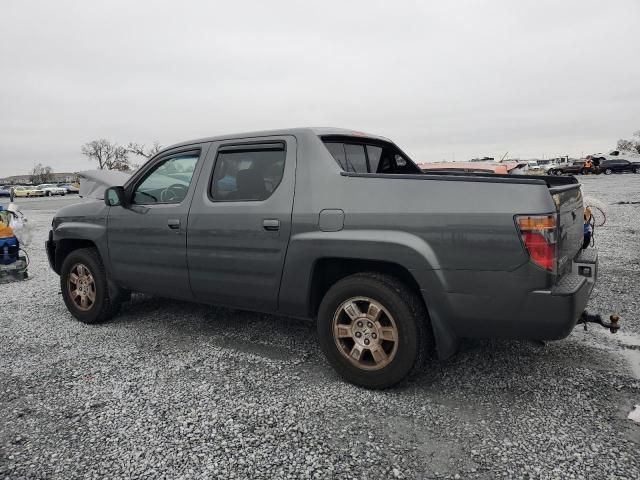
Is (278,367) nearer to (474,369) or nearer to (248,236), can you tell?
(248,236)

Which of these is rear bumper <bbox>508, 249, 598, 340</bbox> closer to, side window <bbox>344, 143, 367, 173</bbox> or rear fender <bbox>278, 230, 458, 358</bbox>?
rear fender <bbox>278, 230, 458, 358</bbox>

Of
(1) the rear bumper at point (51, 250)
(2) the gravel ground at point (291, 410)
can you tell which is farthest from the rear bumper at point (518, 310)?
(1) the rear bumper at point (51, 250)

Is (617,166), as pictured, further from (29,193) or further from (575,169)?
(29,193)

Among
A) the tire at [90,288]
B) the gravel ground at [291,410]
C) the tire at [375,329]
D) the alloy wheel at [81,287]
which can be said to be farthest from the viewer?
the alloy wheel at [81,287]

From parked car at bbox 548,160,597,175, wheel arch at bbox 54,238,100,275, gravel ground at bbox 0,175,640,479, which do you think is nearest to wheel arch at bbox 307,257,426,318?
gravel ground at bbox 0,175,640,479

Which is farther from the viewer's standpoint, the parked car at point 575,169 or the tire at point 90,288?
the parked car at point 575,169

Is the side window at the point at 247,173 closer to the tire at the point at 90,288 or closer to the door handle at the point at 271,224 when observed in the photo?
the door handle at the point at 271,224

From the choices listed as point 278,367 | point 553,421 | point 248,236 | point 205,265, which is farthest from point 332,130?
point 553,421

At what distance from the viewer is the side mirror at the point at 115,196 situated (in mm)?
4473

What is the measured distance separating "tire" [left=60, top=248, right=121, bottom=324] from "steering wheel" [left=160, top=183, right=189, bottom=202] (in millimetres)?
1138

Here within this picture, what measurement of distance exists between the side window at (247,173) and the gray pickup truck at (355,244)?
0.01 m

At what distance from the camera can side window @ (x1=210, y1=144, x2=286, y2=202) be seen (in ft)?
12.0

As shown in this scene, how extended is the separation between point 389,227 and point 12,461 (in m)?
2.55

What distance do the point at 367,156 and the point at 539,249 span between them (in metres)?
1.98
